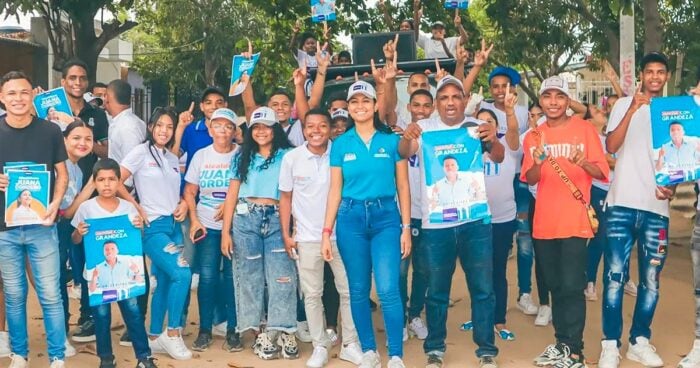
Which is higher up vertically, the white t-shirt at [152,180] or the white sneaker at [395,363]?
the white t-shirt at [152,180]

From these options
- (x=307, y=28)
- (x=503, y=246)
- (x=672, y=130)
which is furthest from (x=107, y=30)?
(x=672, y=130)

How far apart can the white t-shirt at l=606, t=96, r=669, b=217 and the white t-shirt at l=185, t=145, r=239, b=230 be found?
8.85ft

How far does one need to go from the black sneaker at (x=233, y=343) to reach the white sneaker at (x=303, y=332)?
0.48m

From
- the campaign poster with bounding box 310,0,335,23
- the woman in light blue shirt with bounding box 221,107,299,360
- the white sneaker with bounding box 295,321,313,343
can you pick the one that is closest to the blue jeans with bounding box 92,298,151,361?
the woman in light blue shirt with bounding box 221,107,299,360

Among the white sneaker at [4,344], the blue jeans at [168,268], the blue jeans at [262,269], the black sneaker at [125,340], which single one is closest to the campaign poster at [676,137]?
the blue jeans at [262,269]

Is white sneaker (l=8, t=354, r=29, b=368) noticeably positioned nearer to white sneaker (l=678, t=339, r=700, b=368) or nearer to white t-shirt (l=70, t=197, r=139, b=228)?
white t-shirt (l=70, t=197, r=139, b=228)

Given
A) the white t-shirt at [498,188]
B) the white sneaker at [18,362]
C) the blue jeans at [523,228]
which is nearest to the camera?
the white sneaker at [18,362]

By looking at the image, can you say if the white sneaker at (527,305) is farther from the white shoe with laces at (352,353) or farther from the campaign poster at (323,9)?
the campaign poster at (323,9)

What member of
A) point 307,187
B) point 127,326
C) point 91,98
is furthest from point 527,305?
point 91,98

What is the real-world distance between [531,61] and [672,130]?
14.7m

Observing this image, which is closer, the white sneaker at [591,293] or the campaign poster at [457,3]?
the white sneaker at [591,293]

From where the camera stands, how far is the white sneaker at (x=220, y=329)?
22.1 feet

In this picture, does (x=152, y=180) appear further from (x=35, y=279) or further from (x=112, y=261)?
(x=35, y=279)

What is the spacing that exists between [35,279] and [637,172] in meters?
3.98
